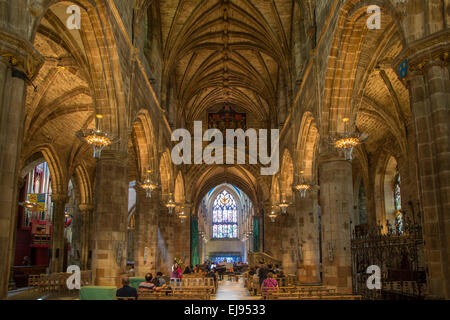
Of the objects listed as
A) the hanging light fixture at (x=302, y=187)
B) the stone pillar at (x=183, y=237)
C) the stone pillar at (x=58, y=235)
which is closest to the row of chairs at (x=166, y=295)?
the hanging light fixture at (x=302, y=187)

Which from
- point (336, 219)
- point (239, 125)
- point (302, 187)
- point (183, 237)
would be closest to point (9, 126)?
point (336, 219)

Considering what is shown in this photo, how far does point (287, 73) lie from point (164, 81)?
655 centimetres

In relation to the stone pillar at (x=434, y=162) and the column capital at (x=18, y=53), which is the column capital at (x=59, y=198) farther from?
the stone pillar at (x=434, y=162)

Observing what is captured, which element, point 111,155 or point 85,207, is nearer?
point 111,155

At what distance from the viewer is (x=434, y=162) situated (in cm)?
717

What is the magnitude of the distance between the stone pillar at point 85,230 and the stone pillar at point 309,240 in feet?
52.8

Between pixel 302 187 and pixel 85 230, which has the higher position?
pixel 302 187

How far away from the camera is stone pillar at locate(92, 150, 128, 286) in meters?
13.0

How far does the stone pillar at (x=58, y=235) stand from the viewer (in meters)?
23.5

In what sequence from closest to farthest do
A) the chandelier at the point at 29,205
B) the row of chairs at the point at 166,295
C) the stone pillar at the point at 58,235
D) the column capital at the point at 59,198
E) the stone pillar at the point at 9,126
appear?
the stone pillar at the point at 9,126, the row of chairs at the point at 166,295, the stone pillar at the point at 58,235, the column capital at the point at 59,198, the chandelier at the point at 29,205

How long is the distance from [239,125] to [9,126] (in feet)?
91.3

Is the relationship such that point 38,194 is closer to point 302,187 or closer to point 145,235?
point 145,235

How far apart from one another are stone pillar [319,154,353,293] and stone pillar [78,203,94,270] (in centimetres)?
2005
